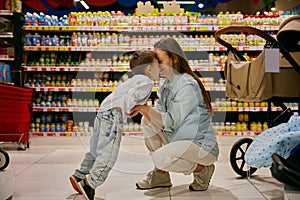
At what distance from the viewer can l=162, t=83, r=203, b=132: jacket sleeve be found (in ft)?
6.98

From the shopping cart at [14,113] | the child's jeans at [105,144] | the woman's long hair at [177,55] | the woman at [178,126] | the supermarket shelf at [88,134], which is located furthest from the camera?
the supermarket shelf at [88,134]

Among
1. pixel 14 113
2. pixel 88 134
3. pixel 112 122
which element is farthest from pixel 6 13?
Result: pixel 112 122

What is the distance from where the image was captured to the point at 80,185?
79.3 inches

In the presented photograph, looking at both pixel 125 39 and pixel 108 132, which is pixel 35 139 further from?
pixel 108 132

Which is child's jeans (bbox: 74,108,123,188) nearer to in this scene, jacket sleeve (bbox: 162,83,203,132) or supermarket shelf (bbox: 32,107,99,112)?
jacket sleeve (bbox: 162,83,203,132)

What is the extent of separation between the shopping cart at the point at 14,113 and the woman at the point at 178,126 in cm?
187

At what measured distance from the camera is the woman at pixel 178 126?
213 cm

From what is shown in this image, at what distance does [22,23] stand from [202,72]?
2.35 m

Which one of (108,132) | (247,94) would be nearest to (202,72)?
(247,94)

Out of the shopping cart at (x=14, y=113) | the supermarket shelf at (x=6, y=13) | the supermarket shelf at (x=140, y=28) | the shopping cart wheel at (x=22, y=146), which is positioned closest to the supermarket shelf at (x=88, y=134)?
the shopping cart wheel at (x=22, y=146)

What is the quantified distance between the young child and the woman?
0.07m

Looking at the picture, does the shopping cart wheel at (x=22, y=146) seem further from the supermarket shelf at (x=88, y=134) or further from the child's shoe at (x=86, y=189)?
the child's shoe at (x=86, y=189)

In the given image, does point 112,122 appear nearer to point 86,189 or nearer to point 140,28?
point 86,189

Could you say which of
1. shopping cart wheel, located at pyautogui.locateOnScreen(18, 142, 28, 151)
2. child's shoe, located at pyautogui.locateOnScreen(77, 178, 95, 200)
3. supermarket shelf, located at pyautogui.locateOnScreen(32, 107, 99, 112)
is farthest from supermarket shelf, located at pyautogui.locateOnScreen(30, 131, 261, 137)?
child's shoe, located at pyautogui.locateOnScreen(77, 178, 95, 200)
